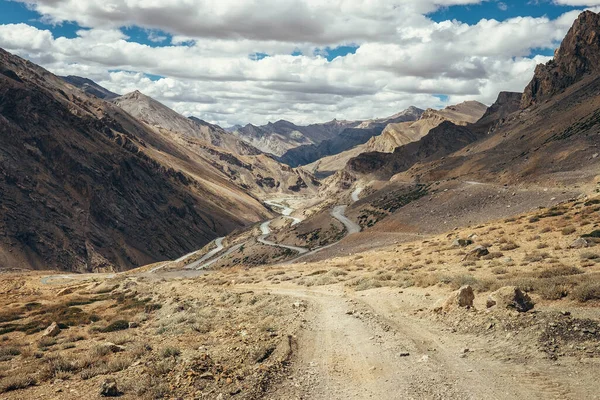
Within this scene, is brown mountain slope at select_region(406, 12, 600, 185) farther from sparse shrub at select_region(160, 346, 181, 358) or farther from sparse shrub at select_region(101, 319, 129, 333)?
sparse shrub at select_region(160, 346, 181, 358)

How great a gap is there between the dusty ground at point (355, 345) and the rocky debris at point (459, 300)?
276 millimetres

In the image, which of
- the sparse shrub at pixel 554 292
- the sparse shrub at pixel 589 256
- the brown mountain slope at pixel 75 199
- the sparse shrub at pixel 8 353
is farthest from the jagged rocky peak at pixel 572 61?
the sparse shrub at pixel 8 353

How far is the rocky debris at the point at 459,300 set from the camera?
15125 millimetres

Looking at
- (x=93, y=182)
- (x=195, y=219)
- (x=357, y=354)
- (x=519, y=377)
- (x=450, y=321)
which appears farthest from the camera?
(x=195, y=219)

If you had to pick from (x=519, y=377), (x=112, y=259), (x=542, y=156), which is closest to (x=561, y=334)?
(x=519, y=377)

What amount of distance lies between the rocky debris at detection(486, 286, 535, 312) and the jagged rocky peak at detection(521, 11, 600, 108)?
15871 centimetres

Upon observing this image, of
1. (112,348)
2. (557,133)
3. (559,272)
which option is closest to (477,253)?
(559,272)

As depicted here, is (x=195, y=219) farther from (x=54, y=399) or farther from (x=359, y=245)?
(x=54, y=399)

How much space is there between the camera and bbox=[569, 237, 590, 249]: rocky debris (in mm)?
22812

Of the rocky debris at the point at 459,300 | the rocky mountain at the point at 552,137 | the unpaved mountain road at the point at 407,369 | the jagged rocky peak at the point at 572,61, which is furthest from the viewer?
the jagged rocky peak at the point at 572,61

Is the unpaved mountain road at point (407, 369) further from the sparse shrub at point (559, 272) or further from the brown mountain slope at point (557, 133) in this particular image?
the brown mountain slope at point (557, 133)

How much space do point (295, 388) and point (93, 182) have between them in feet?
493

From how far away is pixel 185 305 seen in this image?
2441 centimetres

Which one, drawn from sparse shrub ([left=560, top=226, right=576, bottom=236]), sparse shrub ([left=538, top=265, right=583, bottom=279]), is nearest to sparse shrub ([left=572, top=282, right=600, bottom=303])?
sparse shrub ([left=538, top=265, right=583, bottom=279])
